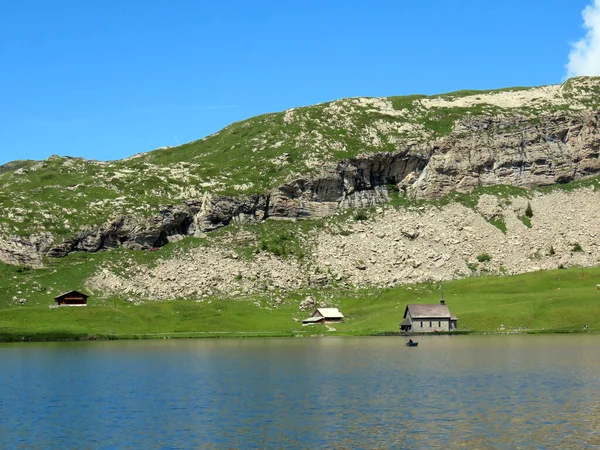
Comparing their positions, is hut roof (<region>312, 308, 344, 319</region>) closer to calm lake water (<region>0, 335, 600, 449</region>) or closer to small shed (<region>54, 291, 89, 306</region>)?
calm lake water (<region>0, 335, 600, 449</region>)

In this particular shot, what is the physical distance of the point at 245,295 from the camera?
18900 centimetres

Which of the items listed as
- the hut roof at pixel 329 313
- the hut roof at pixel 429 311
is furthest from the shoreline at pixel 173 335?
the hut roof at pixel 329 313

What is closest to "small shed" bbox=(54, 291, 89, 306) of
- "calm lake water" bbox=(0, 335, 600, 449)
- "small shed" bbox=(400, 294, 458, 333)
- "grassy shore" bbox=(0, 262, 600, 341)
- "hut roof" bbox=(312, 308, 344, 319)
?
"grassy shore" bbox=(0, 262, 600, 341)

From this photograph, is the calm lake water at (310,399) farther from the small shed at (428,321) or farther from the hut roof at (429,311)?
the hut roof at (429,311)

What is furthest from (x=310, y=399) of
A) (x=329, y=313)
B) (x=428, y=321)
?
(x=329, y=313)

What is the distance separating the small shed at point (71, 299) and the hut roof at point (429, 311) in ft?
239

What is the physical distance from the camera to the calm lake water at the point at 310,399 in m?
48.4

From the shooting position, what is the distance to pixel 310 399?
2549 inches

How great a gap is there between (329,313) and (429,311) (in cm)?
2380

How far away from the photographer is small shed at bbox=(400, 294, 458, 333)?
152375 mm

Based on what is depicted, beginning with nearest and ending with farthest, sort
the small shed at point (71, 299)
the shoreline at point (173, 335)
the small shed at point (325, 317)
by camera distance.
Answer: the shoreline at point (173, 335), the small shed at point (325, 317), the small shed at point (71, 299)

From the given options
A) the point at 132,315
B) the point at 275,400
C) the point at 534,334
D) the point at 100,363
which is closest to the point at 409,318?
the point at 534,334

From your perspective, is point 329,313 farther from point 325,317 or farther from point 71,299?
point 71,299

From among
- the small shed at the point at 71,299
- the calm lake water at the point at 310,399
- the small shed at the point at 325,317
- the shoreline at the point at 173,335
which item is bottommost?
the calm lake water at the point at 310,399
